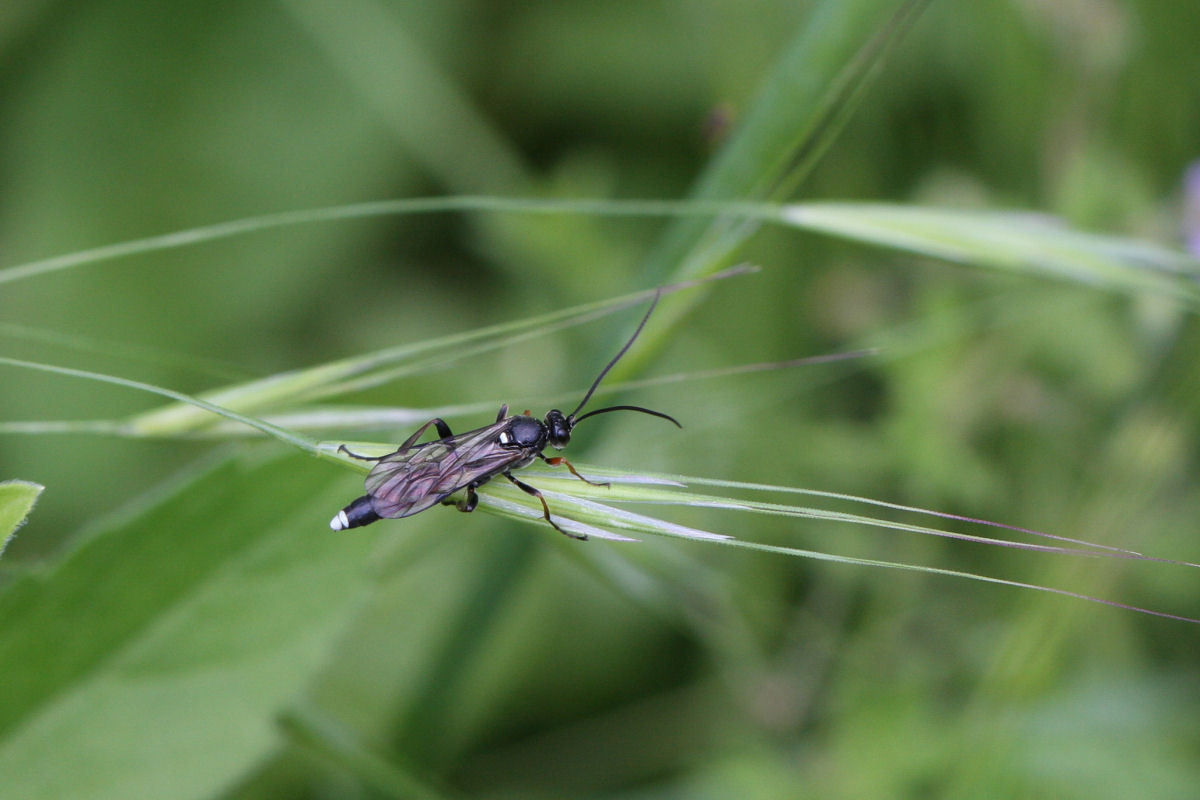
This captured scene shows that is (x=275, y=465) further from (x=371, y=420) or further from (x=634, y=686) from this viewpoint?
(x=634, y=686)

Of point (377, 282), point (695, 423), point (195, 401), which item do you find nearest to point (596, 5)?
point (377, 282)

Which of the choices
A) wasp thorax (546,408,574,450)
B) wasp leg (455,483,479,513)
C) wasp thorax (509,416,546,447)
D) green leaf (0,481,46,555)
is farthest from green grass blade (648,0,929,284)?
green leaf (0,481,46,555)

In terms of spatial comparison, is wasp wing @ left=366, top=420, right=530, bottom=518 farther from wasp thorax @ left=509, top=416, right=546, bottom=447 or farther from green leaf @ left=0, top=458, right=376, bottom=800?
green leaf @ left=0, top=458, right=376, bottom=800

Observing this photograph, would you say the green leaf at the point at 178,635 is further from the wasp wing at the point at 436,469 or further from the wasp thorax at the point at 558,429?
the wasp thorax at the point at 558,429

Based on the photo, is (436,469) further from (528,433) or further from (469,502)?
(469,502)

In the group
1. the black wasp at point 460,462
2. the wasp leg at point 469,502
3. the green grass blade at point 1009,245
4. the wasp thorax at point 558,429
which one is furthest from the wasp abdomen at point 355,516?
the green grass blade at point 1009,245

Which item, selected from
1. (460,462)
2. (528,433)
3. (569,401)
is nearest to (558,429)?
(528,433)

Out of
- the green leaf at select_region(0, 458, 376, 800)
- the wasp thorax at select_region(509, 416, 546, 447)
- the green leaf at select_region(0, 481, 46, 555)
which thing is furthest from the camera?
the wasp thorax at select_region(509, 416, 546, 447)
